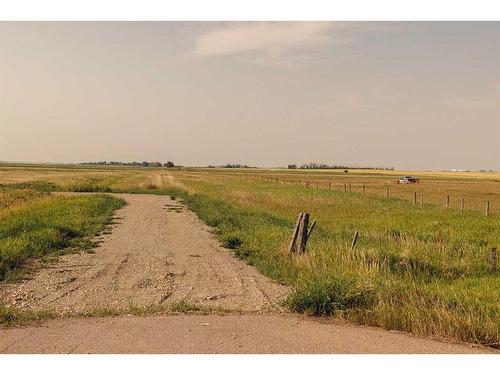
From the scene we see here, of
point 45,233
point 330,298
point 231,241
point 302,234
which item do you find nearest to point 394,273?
point 302,234

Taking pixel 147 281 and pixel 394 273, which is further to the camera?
pixel 394 273

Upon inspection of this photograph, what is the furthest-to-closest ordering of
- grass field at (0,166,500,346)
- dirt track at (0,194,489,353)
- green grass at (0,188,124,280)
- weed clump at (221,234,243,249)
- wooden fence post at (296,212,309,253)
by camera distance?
1. weed clump at (221,234,243,249)
2. wooden fence post at (296,212,309,253)
3. green grass at (0,188,124,280)
4. grass field at (0,166,500,346)
5. dirt track at (0,194,489,353)

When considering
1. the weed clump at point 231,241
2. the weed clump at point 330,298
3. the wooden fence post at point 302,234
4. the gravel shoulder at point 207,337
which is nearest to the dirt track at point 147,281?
the weed clump at point 231,241

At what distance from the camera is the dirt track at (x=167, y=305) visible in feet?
20.7

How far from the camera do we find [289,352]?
608 centimetres

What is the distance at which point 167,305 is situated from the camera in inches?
336

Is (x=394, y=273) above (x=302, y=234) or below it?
below

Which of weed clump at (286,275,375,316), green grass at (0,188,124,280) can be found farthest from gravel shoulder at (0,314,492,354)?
green grass at (0,188,124,280)

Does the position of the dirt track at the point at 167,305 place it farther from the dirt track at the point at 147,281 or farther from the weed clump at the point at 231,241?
the weed clump at the point at 231,241

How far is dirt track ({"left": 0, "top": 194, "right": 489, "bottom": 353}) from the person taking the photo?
20.7 feet

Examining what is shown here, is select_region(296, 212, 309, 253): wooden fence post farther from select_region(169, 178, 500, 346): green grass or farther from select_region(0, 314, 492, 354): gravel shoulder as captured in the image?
select_region(0, 314, 492, 354): gravel shoulder

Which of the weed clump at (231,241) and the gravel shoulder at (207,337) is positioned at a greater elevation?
the gravel shoulder at (207,337)

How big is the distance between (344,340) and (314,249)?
249 inches

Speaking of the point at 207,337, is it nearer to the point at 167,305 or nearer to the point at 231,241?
the point at 167,305
